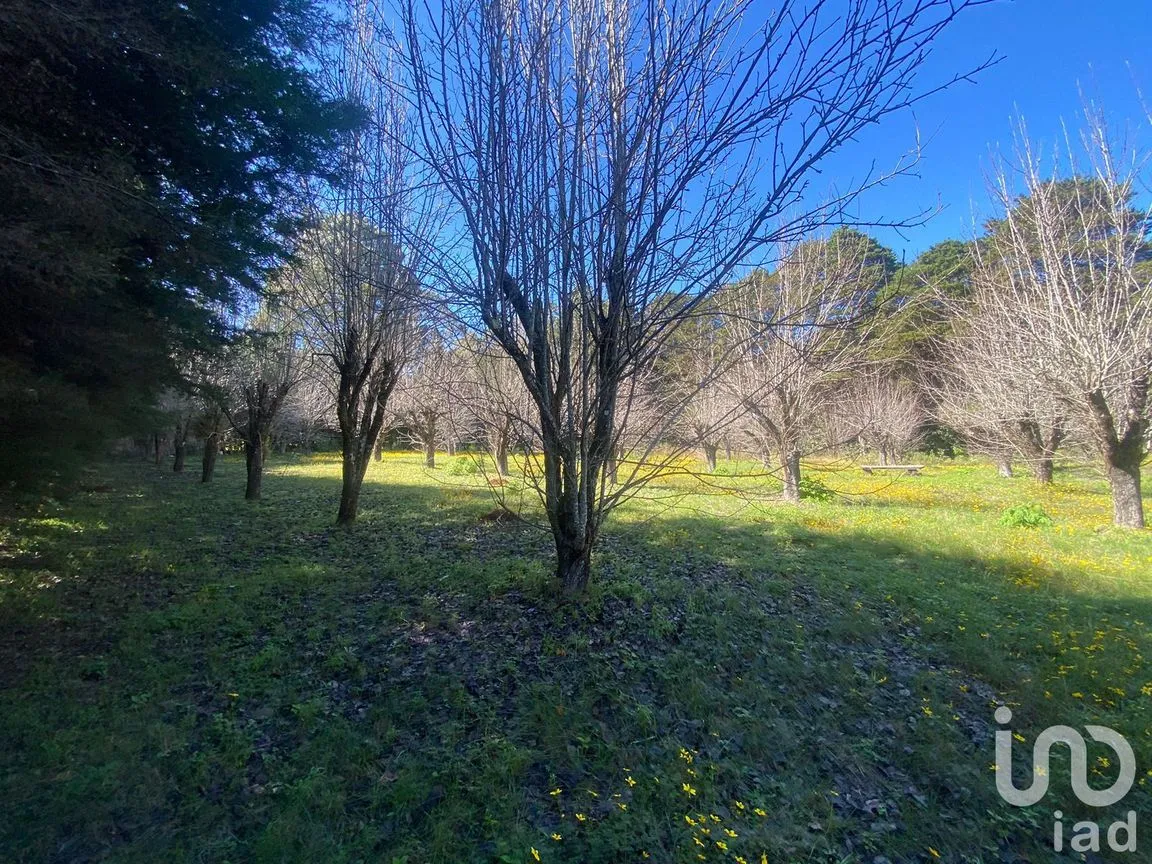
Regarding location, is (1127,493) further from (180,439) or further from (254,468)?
(180,439)

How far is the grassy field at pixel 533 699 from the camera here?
255cm

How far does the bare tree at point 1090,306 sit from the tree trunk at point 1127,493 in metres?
0.02

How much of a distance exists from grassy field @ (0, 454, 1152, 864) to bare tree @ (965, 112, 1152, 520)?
399cm

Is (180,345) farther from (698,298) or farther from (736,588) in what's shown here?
(736,588)

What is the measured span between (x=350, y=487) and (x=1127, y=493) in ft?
47.9

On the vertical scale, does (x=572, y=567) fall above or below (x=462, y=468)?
below

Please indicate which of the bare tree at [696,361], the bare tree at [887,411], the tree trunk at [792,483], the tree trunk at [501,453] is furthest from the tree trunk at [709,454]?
the bare tree at [696,361]

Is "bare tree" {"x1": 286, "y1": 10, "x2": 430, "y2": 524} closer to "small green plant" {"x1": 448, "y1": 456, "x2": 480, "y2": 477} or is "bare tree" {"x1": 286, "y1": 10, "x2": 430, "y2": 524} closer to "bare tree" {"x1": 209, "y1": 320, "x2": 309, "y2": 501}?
"bare tree" {"x1": 209, "y1": 320, "x2": 309, "y2": 501}

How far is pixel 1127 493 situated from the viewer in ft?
32.7

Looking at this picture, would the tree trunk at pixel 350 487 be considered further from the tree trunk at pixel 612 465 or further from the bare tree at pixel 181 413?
the bare tree at pixel 181 413

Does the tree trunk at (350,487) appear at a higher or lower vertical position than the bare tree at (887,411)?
lower

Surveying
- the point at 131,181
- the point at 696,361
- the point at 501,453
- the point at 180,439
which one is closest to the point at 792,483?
the point at 696,361

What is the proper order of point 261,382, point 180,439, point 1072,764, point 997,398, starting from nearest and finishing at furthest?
point 1072,764 → point 261,382 → point 997,398 → point 180,439

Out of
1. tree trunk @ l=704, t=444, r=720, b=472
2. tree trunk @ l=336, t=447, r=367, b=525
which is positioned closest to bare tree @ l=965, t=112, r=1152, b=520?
tree trunk @ l=704, t=444, r=720, b=472
